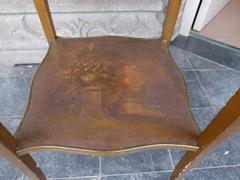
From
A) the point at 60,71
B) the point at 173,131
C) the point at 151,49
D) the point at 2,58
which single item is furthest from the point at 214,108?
the point at 2,58

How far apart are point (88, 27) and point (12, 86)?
501 mm

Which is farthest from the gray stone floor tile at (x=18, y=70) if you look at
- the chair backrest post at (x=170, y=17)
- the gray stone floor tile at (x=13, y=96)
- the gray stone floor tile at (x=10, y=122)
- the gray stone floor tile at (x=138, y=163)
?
the chair backrest post at (x=170, y=17)

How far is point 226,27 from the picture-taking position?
1529 millimetres

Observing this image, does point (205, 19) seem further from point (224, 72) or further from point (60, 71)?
point (60, 71)

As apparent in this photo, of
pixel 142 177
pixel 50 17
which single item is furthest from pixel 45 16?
pixel 142 177

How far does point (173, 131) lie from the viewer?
1.75 ft

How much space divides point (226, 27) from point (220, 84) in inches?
21.8

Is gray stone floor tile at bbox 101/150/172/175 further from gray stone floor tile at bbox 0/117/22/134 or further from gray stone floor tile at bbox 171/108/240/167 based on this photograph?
gray stone floor tile at bbox 0/117/22/134

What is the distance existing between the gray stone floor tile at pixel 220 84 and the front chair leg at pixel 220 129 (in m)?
0.63

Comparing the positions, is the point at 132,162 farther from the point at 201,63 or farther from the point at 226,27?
the point at 226,27

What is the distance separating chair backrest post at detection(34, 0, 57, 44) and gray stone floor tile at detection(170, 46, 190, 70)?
0.78 m

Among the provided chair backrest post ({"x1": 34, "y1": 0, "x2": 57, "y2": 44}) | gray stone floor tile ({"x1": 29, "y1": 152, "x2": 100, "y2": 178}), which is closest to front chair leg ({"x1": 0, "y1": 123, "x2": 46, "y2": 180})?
gray stone floor tile ({"x1": 29, "y1": 152, "x2": 100, "y2": 178})

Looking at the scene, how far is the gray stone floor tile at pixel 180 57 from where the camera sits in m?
1.29

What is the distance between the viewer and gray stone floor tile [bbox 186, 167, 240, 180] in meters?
0.88
